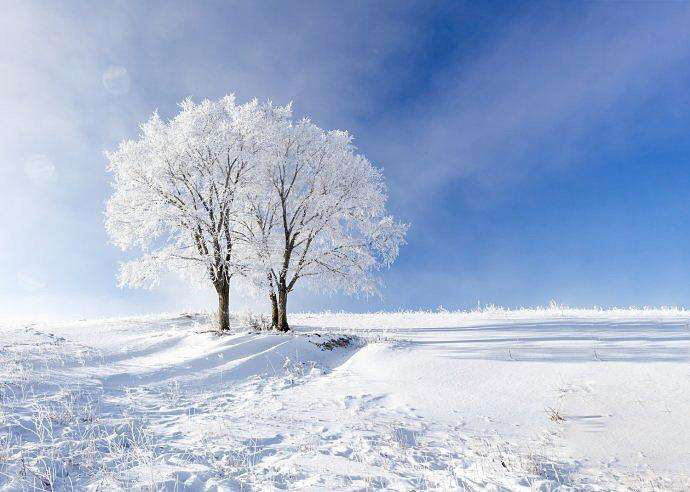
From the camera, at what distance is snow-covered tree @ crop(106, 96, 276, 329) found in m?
17.5

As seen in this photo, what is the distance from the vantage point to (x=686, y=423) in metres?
5.62

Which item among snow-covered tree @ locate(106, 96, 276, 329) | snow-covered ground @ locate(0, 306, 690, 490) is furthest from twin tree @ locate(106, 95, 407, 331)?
snow-covered ground @ locate(0, 306, 690, 490)

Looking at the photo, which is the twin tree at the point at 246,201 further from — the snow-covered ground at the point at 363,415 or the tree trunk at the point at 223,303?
the snow-covered ground at the point at 363,415

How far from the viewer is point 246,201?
18875 millimetres

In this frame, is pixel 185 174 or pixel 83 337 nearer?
pixel 83 337

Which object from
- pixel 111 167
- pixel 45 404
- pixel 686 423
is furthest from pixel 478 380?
pixel 111 167

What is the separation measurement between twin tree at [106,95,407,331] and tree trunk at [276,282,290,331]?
5 cm

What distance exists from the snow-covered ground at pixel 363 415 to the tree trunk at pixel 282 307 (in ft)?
21.2

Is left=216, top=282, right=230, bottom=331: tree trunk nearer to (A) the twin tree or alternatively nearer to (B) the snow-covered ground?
(A) the twin tree

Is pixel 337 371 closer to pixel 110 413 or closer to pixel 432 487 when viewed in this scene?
pixel 110 413

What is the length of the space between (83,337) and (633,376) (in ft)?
58.0

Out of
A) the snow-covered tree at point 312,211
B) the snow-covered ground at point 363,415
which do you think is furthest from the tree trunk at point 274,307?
the snow-covered ground at point 363,415

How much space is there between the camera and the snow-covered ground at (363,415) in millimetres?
4477

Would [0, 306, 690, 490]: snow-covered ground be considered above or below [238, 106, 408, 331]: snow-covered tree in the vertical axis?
below
